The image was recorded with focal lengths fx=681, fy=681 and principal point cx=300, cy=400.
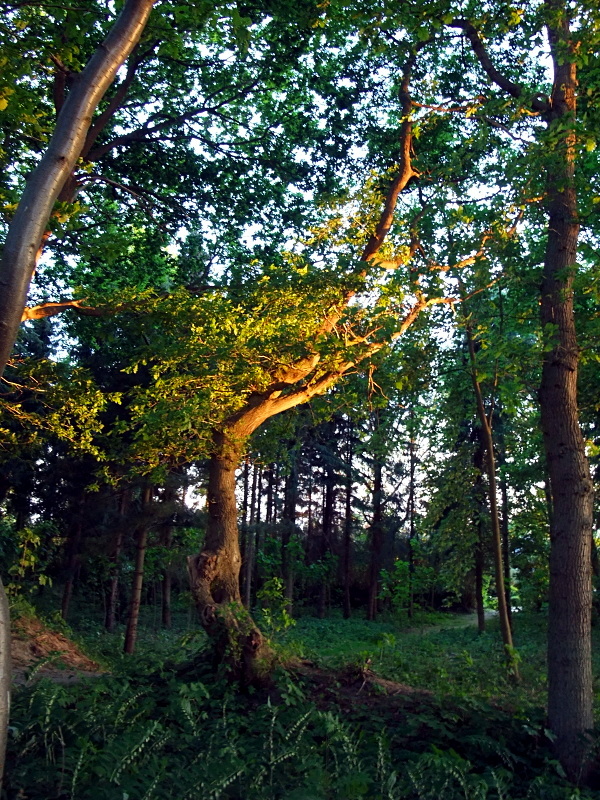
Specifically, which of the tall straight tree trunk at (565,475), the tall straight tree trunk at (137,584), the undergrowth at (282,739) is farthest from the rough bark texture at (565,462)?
the tall straight tree trunk at (137,584)

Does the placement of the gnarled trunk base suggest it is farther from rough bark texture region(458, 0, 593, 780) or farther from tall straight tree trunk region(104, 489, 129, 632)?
tall straight tree trunk region(104, 489, 129, 632)

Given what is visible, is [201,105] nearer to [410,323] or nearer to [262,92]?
[262,92]

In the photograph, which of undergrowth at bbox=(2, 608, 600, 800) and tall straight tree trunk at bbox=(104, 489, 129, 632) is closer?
undergrowth at bbox=(2, 608, 600, 800)

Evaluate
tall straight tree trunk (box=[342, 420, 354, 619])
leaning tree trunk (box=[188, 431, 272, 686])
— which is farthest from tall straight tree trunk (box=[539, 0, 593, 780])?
tall straight tree trunk (box=[342, 420, 354, 619])

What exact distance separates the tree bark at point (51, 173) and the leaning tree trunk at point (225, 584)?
5348 mm

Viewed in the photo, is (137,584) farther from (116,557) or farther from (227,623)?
(227,623)

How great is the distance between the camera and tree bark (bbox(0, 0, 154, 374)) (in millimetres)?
3418

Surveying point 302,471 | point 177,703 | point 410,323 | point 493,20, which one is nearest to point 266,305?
point 410,323

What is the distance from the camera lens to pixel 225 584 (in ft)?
27.4

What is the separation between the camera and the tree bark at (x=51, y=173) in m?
3.42

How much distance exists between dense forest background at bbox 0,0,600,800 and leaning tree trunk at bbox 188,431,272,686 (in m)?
0.03

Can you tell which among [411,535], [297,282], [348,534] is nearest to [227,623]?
[297,282]

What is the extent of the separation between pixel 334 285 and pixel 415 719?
15.7 feet

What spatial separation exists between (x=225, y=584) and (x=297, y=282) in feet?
12.4
